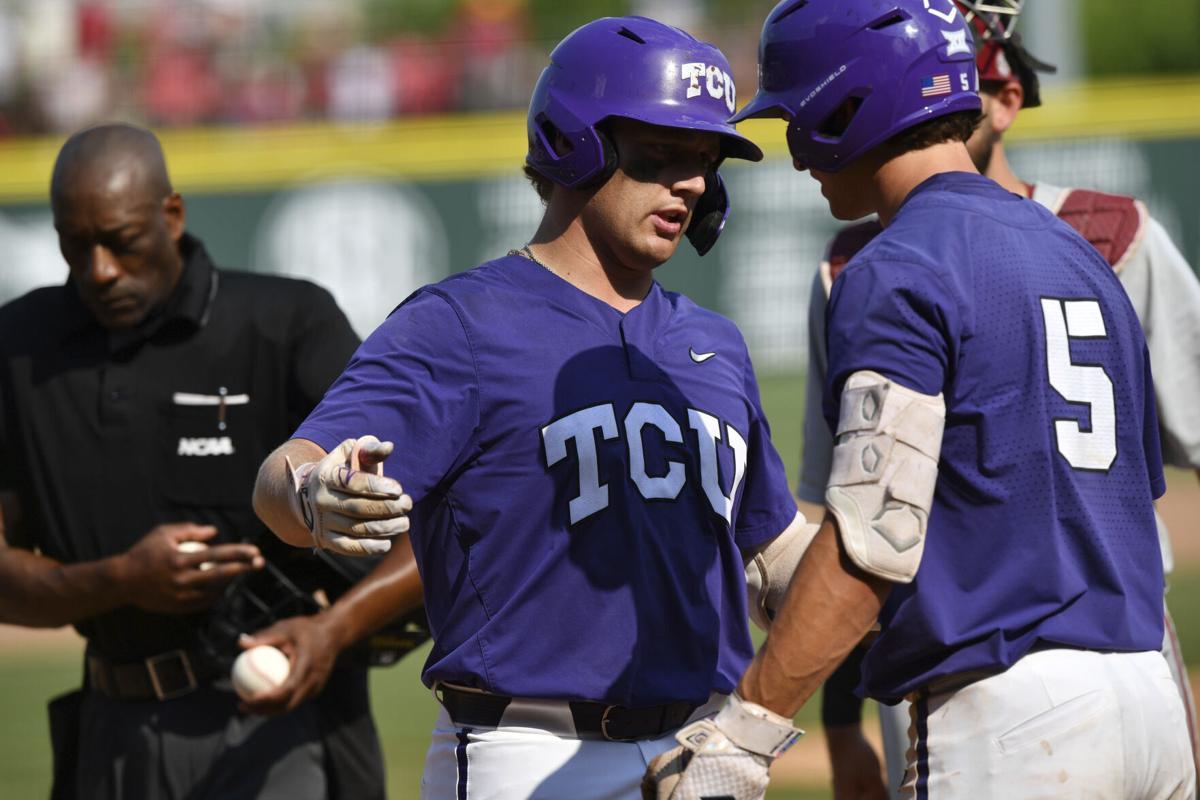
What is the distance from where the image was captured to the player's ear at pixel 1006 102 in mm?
4605

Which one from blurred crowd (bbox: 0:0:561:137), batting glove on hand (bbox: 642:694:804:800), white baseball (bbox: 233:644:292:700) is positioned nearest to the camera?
batting glove on hand (bbox: 642:694:804:800)

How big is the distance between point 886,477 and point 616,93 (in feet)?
3.55

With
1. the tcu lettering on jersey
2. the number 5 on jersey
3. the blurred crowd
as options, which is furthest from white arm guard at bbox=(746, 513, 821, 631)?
the blurred crowd

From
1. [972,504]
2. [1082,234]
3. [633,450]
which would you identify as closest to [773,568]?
[633,450]

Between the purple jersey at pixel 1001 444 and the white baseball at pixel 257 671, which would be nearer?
the purple jersey at pixel 1001 444

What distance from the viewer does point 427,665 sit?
323 cm

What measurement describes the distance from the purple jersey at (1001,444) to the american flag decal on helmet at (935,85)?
0.22m

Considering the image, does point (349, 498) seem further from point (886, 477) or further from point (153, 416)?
point (153, 416)

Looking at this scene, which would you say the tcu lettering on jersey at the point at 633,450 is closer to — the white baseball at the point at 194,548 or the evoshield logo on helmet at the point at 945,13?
the evoshield logo on helmet at the point at 945,13

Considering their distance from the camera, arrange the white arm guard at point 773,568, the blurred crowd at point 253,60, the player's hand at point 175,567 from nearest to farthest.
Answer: the white arm guard at point 773,568, the player's hand at point 175,567, the blurred crowd at point 253,60

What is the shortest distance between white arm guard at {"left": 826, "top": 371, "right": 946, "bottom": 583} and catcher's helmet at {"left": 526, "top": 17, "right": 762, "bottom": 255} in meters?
0.86

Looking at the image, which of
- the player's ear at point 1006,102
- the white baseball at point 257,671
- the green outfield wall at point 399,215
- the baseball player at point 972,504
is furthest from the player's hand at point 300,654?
the green outfield wall at point 399,215

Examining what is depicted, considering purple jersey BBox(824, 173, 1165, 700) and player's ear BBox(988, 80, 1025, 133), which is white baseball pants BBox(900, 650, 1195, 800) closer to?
purple jersey BBox(824, 173, 1165, 700)

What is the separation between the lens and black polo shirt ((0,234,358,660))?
4.48 m
